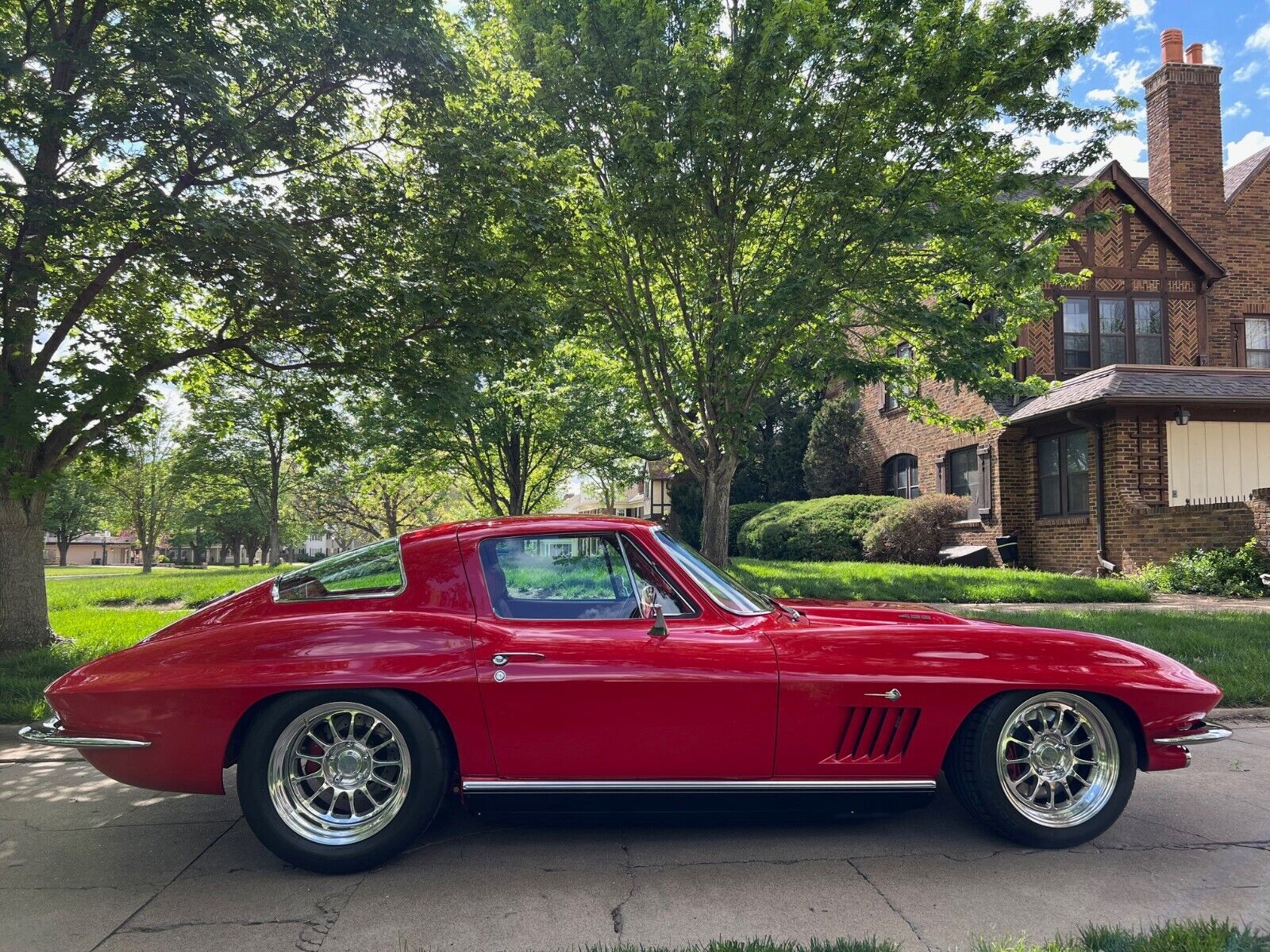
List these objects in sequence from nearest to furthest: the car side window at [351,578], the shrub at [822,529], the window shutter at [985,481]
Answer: the car side window at [351,578] < the window shutter at [985,481] < the shrub at [822,529]

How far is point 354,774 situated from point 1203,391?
16.0 metres

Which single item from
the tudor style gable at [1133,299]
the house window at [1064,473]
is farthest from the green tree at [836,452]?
the house window at [1064,473]

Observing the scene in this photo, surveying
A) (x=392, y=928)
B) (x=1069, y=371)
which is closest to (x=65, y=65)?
(x=392, y=928)

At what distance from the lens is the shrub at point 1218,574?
40.7 ft

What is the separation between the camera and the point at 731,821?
370cm

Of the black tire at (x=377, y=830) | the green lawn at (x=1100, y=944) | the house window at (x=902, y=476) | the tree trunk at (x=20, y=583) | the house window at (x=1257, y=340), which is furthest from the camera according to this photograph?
the house window at (x=902, y=476)

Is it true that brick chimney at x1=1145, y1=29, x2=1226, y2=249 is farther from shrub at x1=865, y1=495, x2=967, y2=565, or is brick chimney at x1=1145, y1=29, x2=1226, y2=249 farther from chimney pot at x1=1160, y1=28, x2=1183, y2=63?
shrub at x1=865, y1=495, x2=967, y2=565

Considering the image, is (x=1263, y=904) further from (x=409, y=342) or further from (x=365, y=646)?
(x=409, y=342)

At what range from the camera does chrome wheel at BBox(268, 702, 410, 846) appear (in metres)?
3.29

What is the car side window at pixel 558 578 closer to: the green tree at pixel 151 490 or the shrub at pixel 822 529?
the shrub at pixel 822 529

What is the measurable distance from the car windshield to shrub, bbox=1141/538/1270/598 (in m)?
11.7

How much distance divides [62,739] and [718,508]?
9.49m

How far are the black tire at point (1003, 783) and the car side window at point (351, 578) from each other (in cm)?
245

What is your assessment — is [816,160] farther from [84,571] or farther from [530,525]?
[84,571]
